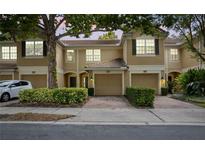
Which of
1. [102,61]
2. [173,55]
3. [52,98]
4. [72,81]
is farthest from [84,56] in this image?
[52,98]

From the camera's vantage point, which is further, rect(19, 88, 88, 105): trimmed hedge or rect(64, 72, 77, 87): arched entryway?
rect(64, 72, 77, 87): arched entryway

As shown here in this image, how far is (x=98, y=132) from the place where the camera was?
8.98 m

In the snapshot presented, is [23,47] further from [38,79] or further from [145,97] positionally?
[145,97]

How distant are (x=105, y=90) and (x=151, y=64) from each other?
5207 mm

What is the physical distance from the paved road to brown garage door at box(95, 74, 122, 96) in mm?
17623

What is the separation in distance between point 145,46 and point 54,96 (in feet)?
39.9

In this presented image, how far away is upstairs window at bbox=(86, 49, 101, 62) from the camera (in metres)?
31.1

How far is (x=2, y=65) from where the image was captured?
92.4 ft

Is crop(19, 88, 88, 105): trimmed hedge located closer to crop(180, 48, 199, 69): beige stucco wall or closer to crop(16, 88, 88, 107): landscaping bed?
crop(16, 88, 88, 107): landscaping bed

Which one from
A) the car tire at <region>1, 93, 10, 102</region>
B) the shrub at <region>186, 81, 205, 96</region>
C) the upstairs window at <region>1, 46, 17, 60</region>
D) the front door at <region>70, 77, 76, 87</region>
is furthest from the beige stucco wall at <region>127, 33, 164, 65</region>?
the upstairs window at <region>1, 46, 17, 60</region>

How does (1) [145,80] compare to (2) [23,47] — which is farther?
(2) [23,47]

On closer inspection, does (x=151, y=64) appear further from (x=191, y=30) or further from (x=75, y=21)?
(x=75, y=21)

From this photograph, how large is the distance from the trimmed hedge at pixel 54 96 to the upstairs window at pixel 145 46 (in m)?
10.5

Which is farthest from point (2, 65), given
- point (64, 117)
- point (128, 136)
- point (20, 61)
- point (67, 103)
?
point (128, 136)
